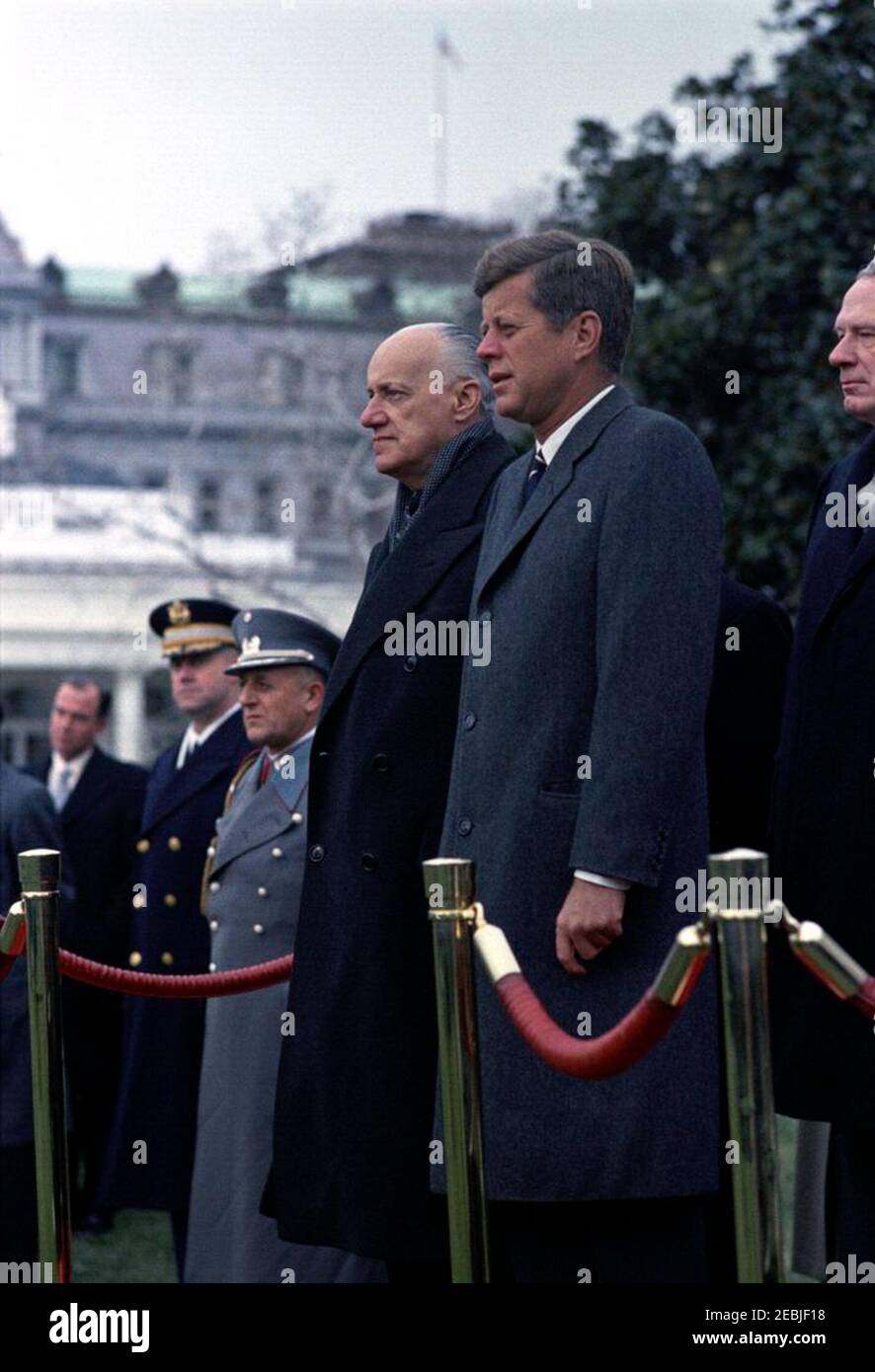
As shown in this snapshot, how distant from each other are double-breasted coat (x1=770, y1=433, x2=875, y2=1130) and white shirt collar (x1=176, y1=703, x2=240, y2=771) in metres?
2.93

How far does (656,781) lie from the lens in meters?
4.25

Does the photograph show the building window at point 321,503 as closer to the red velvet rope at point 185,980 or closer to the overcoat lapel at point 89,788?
the overcoat lapel at point 89,788

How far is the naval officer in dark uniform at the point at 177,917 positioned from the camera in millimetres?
6965

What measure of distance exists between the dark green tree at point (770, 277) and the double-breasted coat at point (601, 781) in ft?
24.8

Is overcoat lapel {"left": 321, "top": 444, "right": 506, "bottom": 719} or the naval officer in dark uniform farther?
the naval officer in dark uniform

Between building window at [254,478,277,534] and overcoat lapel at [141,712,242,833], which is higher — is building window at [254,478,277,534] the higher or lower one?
the higher one

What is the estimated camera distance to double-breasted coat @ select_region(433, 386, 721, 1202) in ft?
14.0

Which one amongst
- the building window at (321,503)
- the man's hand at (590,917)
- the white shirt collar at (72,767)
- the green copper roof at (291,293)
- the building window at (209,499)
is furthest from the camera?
the building window at (209,499)

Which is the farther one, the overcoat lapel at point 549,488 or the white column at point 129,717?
the white column at point 129,717

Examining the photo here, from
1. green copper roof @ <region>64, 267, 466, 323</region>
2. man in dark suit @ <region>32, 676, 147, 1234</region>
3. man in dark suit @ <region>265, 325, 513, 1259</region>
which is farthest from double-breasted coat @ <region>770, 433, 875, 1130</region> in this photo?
green copper roof @ <region>64, 267, 466, 323</region>

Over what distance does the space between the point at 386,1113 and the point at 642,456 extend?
1.33m

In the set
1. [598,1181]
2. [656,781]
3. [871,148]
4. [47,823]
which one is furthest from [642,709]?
[871,148]

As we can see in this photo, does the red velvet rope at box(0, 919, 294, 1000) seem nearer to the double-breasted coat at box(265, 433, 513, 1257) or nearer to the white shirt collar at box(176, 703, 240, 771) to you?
the double-breasted coat at box(265, 433, 513, 1257)

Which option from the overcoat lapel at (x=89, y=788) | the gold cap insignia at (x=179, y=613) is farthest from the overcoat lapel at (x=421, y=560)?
the overcoat lapel at (x=89, y=788)
